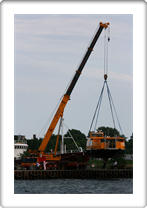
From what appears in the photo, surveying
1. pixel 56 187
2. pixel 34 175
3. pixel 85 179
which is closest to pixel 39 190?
pixel 56 187

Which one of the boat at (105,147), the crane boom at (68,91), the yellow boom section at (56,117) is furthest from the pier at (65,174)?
the crane boom at (68,91)

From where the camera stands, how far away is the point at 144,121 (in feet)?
78.7

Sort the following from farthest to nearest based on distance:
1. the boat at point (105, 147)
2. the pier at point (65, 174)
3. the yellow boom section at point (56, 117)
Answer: the yellow boom section at point (56, 117) < the boat at point (105, 147) < the pier at point (65, 174)

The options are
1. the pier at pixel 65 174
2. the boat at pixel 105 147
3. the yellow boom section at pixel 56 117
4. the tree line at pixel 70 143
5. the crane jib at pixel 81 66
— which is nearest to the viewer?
the pier at pixel 65 174

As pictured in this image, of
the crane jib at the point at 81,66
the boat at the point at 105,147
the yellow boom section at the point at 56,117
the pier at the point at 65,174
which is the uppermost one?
the crane jib at the point at 81,66

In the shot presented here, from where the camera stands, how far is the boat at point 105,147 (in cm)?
4916

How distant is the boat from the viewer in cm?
4916

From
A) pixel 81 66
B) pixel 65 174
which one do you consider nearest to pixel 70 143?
pixel 81 66

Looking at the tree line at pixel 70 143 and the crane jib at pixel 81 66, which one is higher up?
the crane jib at pixel 81 66

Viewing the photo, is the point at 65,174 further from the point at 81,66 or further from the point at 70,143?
the point at 70,143

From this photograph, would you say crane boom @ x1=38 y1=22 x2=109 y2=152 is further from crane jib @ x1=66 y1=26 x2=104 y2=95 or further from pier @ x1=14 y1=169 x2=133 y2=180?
pier @ x1=14 y1=169 x2=133 y2=180

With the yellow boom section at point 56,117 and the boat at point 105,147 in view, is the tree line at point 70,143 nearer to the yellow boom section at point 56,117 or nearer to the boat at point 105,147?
the yellow boom section at point 56,117

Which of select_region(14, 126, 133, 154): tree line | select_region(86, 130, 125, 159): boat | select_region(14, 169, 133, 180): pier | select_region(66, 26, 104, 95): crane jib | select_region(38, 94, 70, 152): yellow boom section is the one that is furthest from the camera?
select_region(14, 126, 133, 154): tree line

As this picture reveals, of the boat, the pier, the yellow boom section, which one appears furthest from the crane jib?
the pier
